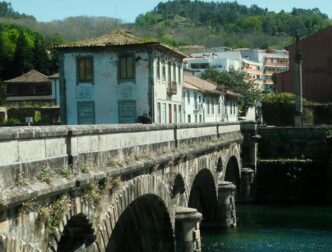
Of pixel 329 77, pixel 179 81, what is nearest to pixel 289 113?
pixel 329 77

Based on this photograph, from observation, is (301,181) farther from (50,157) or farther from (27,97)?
(27,97)

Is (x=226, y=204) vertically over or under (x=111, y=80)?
under

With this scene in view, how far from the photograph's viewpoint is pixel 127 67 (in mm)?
42312

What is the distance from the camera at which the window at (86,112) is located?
42969 mm

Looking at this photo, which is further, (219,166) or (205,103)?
(205,103)

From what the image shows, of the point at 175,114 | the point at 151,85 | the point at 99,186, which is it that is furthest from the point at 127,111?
the point at 99,186

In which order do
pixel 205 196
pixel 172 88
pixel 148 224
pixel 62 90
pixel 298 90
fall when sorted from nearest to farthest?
pixel 148 224 → pixel 205 196 → pixel 62 90 → pixel 172 88 → pixel 298 90

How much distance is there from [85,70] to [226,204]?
14.3 meters

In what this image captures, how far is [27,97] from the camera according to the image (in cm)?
8750

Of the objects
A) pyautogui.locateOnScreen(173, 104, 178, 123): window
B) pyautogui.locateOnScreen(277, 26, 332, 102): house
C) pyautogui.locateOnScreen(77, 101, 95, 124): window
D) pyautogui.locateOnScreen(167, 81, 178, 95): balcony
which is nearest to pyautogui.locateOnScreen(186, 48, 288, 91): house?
pyautogui.locateOnScreen(277, 26, 332, 102): house

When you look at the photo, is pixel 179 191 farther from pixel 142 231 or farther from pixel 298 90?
pixel 298 90

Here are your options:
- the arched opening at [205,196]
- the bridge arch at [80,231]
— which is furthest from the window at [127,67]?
the bridge arch at [80,231]

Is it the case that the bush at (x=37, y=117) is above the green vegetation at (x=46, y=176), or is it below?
above

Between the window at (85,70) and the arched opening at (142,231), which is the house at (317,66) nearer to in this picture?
the window at (85,70)
